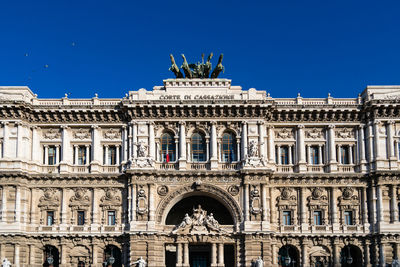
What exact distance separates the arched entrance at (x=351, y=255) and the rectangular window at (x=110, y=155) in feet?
79.6

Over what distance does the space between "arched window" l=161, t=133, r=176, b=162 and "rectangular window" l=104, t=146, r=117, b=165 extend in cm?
488

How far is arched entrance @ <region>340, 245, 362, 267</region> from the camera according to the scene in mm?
55594

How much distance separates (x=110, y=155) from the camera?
57875 mm

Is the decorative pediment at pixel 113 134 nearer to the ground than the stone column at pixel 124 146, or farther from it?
farther from it

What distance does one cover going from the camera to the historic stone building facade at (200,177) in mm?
54438

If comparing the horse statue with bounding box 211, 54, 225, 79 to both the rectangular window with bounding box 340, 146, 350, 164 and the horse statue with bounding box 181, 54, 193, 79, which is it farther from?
the rectangular window with bounding box 340, 146, 350, 164

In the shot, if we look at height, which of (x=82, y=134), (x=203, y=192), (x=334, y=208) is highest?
(x=82, y=134)

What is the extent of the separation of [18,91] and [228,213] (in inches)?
968

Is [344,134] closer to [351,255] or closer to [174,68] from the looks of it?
[351,255]

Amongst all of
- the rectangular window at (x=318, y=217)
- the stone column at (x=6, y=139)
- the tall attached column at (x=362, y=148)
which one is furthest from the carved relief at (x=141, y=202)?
the tall attached column at (x=362, y=148)

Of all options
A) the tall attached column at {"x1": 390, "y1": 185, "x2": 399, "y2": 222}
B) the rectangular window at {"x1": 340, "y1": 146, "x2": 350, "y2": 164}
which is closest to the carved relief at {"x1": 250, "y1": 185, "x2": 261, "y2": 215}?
the rectangular window at {"x1": 340, "y1": 146, "x2": 350, "y2": 164}

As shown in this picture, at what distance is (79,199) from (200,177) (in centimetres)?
1206

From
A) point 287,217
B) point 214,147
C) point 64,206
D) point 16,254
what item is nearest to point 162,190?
point 214,147

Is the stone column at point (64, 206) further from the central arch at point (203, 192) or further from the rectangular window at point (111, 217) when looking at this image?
the central arch at point (203, 192)
